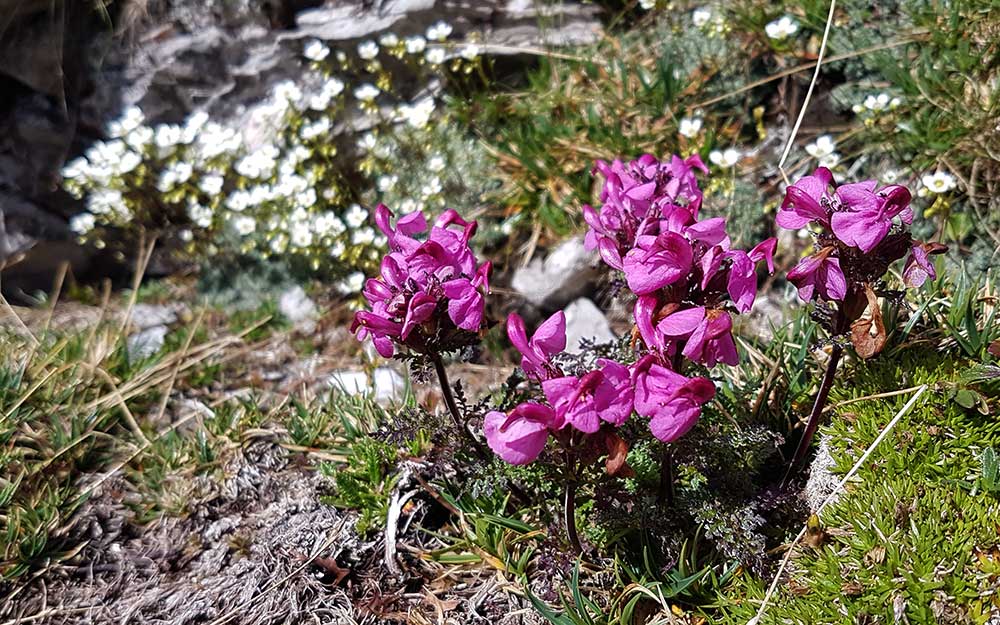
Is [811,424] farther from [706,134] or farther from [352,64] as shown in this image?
[352,64]

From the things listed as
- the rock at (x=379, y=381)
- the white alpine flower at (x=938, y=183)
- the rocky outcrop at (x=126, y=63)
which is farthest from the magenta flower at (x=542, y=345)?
A: the rocky outcrop at (x=126, y=63)

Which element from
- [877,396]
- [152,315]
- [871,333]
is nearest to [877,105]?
[877,396]

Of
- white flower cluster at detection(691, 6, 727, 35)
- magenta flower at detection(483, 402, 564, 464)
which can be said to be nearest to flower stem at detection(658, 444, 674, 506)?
magenta flower at detection(483, 402, 564, 464)

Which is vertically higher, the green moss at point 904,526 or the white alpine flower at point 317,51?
the white alpine flower at point 317,51

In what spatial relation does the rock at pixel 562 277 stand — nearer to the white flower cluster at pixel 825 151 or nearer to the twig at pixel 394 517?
the white flower cluster at pixel 825 151

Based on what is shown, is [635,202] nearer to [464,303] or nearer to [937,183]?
[464,303]

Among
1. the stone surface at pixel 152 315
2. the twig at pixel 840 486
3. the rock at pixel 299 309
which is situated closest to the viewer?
the twig at pixel 840 486
